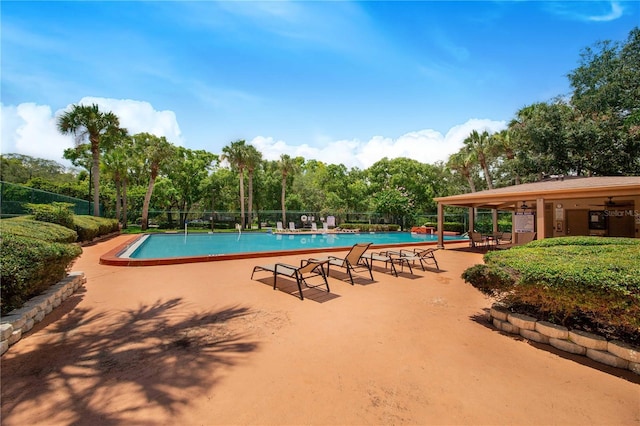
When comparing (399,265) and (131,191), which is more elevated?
(131,191)

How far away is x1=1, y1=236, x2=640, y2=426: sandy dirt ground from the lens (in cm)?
218

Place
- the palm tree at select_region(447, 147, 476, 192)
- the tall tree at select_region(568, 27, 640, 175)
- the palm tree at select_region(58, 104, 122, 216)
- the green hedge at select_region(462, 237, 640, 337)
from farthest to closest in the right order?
the palm tree at select_region(447, 147, 476, 192) < the palm tree at select_region(58, 104, 122, 216) < the tall tree at select_region(568, 27, 640, 175) < the green hedge at select_region(462, 237, 640, 337)

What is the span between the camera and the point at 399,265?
8297 millimetres

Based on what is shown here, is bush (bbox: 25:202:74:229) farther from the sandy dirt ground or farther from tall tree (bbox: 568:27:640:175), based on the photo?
tall tree (bbox: 568:27:640:175)

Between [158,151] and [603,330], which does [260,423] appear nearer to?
[603,330]

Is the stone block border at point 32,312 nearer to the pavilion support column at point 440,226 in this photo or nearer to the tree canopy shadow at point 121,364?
the tree canopy shadow at point 121,364

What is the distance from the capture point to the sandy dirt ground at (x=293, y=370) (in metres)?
2.18

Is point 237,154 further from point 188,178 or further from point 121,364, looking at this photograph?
point 121,364

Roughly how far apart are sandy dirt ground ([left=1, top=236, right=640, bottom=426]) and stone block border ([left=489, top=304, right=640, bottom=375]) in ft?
0.41

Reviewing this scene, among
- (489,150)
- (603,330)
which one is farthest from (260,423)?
(489,150)

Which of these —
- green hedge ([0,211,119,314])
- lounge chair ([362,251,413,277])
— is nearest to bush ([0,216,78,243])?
green hedge ([0,211,119,314])

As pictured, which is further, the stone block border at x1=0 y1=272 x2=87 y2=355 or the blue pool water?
the blue pool water

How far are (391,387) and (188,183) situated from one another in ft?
105

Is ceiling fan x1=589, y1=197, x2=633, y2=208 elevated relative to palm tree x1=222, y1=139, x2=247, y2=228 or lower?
lower
